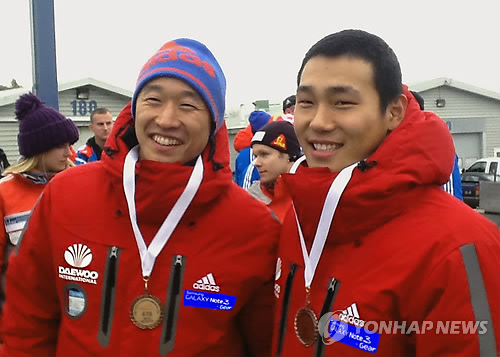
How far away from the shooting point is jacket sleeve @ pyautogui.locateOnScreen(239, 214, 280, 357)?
238cm

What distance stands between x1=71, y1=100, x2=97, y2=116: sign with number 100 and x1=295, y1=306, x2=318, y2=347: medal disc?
1898 centimetres

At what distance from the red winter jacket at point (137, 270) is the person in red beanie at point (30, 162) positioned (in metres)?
1.13

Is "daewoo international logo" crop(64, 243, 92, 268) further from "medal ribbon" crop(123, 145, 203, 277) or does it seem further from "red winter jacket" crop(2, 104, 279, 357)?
"medal ribbon" crop(123, 145, 203, 277)

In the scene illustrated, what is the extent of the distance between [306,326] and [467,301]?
62 cm

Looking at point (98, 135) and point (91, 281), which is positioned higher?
point (91, 281)

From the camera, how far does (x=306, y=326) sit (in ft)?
6.62

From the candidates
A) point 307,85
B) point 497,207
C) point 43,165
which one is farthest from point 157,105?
point 497,207

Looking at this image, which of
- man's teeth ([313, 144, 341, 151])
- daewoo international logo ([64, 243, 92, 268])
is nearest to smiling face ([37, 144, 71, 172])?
daewoo international logo ([64, 243, 92, 268])

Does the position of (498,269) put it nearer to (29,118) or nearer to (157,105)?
(157,105)

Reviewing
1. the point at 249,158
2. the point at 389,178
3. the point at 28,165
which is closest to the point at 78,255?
the point at 389,178

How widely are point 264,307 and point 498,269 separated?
108cm

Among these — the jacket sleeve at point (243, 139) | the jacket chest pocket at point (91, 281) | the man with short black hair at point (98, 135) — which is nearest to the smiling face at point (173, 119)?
the jacket chest pocket at point (91, 281)

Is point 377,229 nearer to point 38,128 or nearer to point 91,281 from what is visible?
point 91,281

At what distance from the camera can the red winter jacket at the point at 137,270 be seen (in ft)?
7.25
